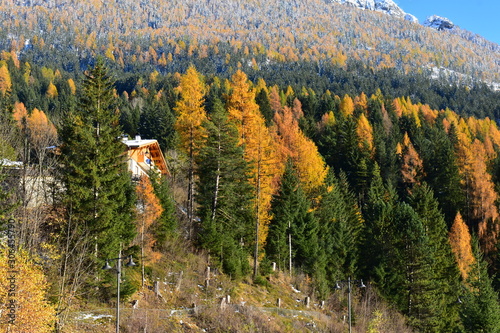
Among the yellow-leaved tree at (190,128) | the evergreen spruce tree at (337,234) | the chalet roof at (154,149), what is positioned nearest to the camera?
the yellow-leaved tree at (190,128)

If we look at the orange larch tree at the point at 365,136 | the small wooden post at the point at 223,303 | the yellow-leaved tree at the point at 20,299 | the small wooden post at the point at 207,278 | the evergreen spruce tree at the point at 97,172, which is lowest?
the small wooden post at the point at 223,303

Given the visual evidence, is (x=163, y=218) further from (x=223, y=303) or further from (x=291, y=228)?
(x=291, y=228)

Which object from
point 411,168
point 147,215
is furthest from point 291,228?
point 411,168

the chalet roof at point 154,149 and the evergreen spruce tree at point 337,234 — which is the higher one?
the chalet roof at point 154,149

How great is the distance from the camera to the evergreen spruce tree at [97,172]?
21969 millimetres

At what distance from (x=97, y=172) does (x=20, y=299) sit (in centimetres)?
894

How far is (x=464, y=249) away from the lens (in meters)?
46.2

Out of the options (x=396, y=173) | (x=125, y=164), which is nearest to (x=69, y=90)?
(x=396, y=173)

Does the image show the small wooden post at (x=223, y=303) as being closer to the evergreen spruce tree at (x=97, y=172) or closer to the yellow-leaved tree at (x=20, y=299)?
the evergreen spruce tree at (x=97, y=172)

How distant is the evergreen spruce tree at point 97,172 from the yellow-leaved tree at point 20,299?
543 cm

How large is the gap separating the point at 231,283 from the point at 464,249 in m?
30.0

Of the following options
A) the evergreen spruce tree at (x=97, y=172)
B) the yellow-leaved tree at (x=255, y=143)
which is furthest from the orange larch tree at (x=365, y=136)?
the evergreen spruce tree at (x=97, y=172)

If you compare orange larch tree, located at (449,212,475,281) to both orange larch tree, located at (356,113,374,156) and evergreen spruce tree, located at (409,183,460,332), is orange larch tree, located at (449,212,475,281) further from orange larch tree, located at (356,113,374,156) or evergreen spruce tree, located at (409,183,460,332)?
orange larch tree, located at (356,113,374,156)

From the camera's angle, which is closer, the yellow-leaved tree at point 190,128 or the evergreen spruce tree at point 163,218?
the evergreen spruce tree at point 163,218
